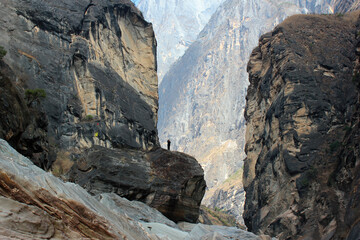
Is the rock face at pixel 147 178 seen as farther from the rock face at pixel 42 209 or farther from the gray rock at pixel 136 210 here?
the rock face at pixel 42 209

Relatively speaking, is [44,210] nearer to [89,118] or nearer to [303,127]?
[89,118]

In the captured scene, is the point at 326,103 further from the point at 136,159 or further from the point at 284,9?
the point at 284,9

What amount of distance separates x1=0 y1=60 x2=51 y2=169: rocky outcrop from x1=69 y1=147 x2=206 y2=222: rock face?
1.87 m

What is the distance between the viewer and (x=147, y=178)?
18875mm

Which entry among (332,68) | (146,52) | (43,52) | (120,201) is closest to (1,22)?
(43,52)

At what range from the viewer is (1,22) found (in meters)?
31.0

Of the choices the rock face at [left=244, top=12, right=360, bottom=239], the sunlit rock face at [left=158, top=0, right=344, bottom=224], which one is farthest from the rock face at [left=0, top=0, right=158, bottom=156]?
the sunlit rock face at [left=158, top=0, right=344, bottom=224]

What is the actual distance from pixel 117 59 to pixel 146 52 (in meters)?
5.13

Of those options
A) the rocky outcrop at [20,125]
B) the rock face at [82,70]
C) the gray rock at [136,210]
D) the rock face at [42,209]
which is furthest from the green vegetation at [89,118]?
the rock face at [42,209]

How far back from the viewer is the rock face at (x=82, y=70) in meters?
30.1

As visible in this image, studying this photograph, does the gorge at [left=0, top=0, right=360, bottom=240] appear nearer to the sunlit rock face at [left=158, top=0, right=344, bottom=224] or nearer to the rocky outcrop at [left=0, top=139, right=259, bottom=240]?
the rocky outcrop at [left=0, top=139, right=259, bottom=240]

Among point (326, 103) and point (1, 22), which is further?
point (326, 103)

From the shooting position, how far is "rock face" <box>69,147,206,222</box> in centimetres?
1798

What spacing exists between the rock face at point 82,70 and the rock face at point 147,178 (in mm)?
10214
